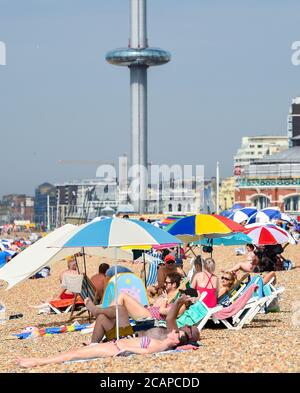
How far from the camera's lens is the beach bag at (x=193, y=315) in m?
11.5

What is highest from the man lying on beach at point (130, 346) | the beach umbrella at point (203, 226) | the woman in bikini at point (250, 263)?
the beach umbrella at point (203, 226)

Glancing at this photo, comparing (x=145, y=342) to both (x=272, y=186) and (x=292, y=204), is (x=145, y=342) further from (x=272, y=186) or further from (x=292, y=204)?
(x=272, y=186)

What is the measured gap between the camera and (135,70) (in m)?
112

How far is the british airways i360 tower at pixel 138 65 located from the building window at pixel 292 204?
37.2m

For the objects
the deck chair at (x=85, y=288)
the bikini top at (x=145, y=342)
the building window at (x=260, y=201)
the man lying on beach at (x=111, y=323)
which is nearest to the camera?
the bikini top at (x=145, y=342)

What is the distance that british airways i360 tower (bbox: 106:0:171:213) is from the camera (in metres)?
109

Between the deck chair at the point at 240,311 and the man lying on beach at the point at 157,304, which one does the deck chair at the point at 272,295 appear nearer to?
the deck chair at the point at 240,311

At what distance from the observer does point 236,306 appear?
12.3 meters

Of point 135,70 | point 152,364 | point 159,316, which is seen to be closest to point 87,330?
point 159,316

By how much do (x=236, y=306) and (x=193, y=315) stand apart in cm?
83

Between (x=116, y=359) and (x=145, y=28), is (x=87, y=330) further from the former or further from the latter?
(x=145, y=28)

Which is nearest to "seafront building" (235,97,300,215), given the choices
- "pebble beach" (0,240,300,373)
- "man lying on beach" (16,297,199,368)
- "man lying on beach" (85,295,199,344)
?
"pebble beach" (0,240,300,373)

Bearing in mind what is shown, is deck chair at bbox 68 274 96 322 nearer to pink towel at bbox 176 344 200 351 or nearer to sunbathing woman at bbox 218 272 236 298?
sunbathing woman at bbox 218 272 236 298

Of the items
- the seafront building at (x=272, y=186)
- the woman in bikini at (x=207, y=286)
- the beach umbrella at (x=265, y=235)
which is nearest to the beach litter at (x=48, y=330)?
the woman in bikini at (x=207, y=286)
